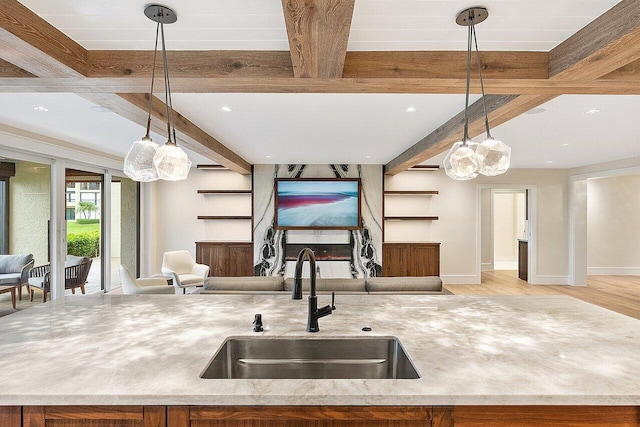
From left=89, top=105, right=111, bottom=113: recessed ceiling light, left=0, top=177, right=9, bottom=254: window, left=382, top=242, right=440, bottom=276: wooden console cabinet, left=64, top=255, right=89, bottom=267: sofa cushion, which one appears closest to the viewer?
left=89, top=105, right=111, bottom=113: recessed ceiling light

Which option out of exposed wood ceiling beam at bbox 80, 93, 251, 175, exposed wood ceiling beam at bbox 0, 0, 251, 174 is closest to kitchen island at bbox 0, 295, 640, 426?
exposed wood ceiling beam at bbox 0, 0, 251, 174

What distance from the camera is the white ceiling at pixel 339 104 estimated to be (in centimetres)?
162

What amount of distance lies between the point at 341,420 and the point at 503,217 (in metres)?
10.7

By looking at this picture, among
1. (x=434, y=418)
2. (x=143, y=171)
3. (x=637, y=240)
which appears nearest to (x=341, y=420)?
(x=434, y=418)

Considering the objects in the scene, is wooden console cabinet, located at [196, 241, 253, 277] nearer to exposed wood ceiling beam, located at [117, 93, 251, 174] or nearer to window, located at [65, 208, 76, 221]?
exposed wood ceiling beam, located at [117, 93, 251, 174]

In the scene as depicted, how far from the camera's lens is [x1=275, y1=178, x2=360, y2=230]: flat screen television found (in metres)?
6.85

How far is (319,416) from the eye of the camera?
42.9 inches

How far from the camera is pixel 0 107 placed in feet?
10.5

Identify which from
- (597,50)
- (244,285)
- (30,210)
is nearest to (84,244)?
(30,210)

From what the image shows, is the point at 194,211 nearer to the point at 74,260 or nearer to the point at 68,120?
the point at 74,260

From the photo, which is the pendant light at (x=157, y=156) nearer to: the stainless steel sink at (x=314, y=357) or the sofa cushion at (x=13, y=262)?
the stainless steel sink at (x=314, y=357)

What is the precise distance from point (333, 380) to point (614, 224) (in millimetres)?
9657

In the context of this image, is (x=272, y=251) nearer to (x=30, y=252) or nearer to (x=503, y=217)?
(x=30, y=252)

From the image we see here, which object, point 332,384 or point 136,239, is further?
point 136,239
